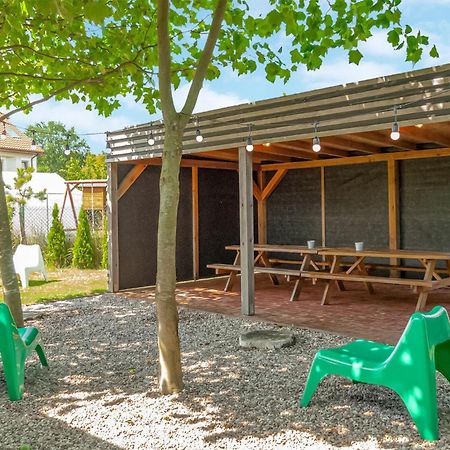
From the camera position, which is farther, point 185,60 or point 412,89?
point 185,60

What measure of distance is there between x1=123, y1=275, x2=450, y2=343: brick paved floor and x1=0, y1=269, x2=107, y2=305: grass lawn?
1.00 m

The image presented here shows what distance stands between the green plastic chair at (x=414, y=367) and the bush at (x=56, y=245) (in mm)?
10932

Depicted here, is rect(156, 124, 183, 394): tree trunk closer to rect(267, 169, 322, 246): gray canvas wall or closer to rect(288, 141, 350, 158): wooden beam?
rect(288, 141, 350, 158): wooden beam

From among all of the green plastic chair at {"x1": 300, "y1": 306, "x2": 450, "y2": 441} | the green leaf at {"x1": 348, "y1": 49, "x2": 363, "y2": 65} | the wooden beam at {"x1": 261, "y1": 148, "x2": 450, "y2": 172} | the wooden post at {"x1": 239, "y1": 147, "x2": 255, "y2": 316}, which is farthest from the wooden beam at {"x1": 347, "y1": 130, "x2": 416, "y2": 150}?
the green plastic chair at {"x1": 300, "y1": 306, "x2": 450, "y2": 441}

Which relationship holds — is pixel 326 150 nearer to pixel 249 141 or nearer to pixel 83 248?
pixel 249 141

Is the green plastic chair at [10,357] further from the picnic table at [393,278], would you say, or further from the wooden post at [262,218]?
the wooden post at [262,218]

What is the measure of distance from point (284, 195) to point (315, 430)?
8.07m

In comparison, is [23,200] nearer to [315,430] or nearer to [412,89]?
[412,89]

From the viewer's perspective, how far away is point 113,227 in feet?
29.7

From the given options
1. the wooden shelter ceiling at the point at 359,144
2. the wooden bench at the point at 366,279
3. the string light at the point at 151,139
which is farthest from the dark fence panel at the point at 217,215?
the wooden bench at the point at 366,279

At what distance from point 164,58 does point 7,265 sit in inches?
108

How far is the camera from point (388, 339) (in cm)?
533

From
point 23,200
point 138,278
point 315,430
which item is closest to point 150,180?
point 138,278

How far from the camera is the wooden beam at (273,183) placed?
10887 millimetres
